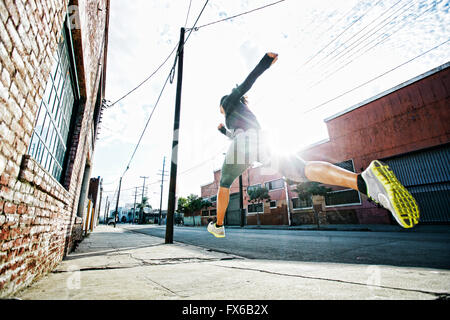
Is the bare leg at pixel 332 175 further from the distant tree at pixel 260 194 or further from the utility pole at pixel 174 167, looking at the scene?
the distant tree at pixel 260 194

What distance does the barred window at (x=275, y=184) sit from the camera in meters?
21.8

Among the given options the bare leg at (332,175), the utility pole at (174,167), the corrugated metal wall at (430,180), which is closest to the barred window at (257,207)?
the corrugated metal wall at (430,180)

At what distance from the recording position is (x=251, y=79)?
2611 millimetres

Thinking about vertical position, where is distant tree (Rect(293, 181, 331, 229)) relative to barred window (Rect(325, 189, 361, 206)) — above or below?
above

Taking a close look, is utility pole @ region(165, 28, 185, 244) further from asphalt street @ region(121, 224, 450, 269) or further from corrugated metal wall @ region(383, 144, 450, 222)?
corrugated metal wall @ region(383, 144, 450, 222)

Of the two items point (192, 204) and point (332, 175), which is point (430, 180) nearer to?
point (332, 175)

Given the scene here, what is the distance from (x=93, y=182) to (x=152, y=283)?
17677mm

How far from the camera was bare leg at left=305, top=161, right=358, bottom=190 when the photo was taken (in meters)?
2.17

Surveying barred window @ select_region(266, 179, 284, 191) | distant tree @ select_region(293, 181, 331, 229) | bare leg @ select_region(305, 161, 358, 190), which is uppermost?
barred window @ select_region(266, 179, 284, 191)

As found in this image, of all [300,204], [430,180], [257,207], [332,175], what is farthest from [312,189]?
[332,175]

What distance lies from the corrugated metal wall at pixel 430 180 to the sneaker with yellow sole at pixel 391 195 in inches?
550

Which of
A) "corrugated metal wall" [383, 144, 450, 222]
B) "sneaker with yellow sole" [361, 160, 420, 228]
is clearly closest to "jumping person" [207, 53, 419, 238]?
"sneaker with yellow sole" [361, 160, 420, 228]

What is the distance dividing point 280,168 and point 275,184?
20.9 m
